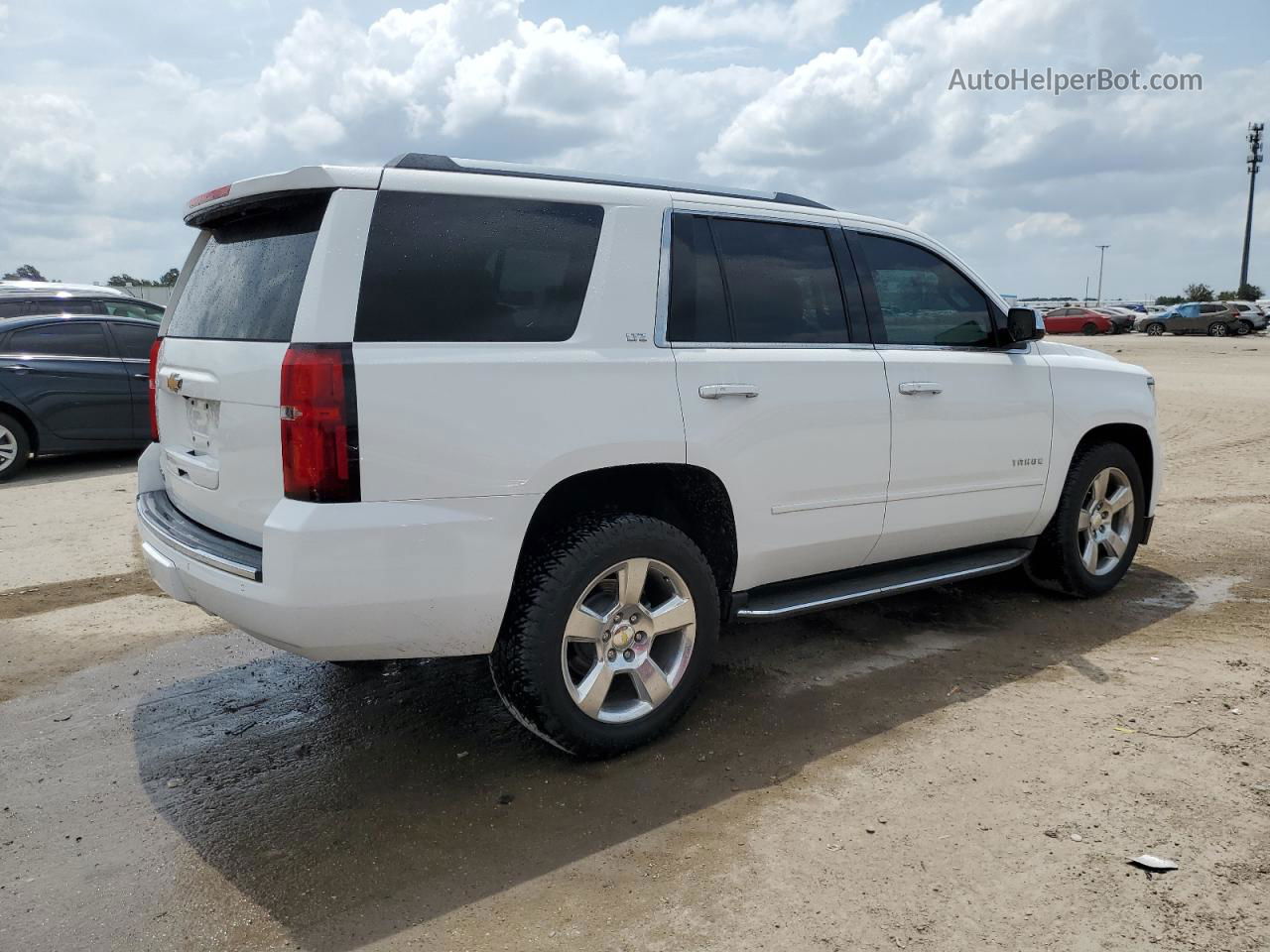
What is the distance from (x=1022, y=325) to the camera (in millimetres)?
4828

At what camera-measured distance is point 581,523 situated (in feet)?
11.3

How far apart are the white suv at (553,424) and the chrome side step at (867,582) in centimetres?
2

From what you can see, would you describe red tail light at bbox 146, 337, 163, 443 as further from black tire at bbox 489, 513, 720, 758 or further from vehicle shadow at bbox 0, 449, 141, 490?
vehicle shadow at bbox 0, 449, 141, 490

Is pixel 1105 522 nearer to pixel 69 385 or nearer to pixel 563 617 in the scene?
pixel 563 617

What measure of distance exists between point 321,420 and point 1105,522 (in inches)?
171

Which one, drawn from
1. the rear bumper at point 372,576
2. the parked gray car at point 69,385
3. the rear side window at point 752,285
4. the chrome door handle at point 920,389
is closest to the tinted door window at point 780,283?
the rear side window at point 752,285

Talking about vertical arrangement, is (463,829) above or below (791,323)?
below

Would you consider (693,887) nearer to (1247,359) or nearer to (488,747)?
(488,747)

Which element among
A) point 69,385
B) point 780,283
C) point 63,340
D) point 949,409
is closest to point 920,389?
point 949,409

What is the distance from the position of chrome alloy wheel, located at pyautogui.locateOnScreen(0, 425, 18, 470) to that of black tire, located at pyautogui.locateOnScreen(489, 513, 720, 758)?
822cm

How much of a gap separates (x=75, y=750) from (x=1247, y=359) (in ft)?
87.0

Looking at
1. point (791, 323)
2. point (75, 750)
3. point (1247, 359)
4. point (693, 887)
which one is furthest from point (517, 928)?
point (1247, 359)

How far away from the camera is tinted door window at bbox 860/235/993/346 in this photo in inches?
176

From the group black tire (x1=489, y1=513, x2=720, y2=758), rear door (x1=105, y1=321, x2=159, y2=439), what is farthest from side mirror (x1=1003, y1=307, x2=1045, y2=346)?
rear door (x1=105, y1=321, x2=159, y2=439)
